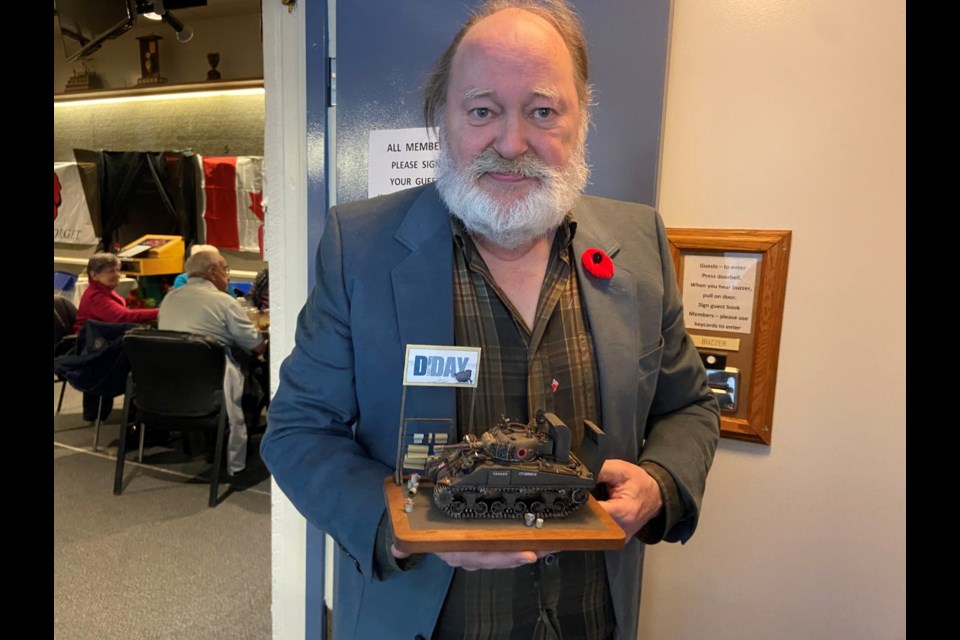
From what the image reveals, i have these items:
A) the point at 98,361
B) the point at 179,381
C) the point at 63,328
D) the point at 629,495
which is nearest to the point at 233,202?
the point at 63,328

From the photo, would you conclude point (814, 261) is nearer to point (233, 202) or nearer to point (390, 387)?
point (390, 387)

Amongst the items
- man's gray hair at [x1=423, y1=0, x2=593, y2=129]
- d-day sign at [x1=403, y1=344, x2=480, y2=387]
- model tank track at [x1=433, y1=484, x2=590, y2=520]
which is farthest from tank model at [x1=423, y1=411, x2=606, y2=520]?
man's gray hair at [x1=423, y1=0, x2=593, y2=129]

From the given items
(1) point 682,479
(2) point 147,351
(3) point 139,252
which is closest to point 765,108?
(1) point 682,479

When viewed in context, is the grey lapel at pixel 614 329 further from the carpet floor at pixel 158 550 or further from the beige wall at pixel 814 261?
the carpet floor at pixel 158 550

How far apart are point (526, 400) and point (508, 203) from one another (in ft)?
1.29

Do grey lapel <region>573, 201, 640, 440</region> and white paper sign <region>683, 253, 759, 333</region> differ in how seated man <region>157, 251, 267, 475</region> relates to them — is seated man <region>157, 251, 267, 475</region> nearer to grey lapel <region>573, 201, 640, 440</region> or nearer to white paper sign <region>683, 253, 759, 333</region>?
white paper sign <region>683, 253, 759, 333</region>

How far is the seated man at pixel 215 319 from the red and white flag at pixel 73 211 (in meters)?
3.50

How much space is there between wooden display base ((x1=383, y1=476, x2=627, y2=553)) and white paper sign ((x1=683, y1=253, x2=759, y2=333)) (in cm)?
100

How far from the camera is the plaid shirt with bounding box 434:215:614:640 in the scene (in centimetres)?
114

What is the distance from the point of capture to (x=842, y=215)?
1.57 meters

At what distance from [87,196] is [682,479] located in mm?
7632

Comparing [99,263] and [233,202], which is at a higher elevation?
[233,202]

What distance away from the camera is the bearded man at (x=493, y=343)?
1125 millimetres

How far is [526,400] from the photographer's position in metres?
1.15
